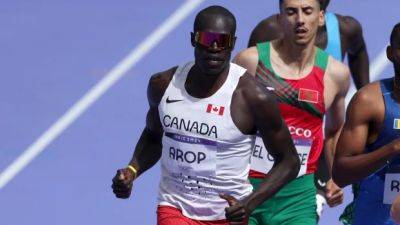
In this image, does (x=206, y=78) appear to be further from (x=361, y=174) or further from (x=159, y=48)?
(x=159, y=48)

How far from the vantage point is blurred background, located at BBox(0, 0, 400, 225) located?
12648mm

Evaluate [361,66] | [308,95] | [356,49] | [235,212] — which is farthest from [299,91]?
[361,66]

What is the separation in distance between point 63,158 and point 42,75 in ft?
6.83

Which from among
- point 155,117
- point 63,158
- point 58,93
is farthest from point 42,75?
point 155,117

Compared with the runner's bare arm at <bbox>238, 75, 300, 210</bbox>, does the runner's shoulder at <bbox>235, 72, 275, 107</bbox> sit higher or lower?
higher

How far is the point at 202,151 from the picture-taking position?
862 cm

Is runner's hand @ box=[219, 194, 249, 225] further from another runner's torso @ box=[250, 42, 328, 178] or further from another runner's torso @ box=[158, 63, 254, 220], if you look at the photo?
another runner's torso @ box=[250, 42, 328, 178]

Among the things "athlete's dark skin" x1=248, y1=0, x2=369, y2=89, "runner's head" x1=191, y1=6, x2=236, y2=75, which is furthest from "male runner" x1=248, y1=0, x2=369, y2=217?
"runner's head" x1=191, y1=6, x2=236, y2=75

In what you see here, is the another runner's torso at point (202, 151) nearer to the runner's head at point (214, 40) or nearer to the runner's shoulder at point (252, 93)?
the runner's shoulder at point (252, 93)

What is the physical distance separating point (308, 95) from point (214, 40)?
1.35 metres

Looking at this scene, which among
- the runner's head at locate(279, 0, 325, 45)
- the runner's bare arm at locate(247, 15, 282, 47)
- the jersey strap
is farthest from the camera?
the jersey strap

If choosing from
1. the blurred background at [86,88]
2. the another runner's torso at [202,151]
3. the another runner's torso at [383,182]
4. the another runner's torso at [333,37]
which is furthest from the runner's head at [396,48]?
the blurred background at [86,88]

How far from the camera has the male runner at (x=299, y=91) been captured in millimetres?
9664

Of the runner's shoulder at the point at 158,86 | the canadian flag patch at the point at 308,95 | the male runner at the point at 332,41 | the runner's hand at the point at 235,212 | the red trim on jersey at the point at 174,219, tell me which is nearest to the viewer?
the runner's hand at the point at 235,212
